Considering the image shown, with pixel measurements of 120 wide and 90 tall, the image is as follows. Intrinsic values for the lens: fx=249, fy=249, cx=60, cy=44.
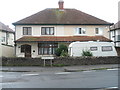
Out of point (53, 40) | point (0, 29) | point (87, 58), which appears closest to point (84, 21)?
point (53, 40)

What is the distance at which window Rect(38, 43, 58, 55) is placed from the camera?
37.2 m

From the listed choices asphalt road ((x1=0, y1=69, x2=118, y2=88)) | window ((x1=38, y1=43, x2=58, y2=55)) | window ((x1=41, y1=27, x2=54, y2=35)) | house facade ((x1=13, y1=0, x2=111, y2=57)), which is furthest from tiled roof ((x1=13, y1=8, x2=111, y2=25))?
asphalt road ((x1=0, y1=69, x2=118, y2=88))

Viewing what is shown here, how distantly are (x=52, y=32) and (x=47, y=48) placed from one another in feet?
9.02

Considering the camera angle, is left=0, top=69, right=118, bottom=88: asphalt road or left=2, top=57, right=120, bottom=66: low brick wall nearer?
left=0, top=69, right=118, bottom=88: asphalt road

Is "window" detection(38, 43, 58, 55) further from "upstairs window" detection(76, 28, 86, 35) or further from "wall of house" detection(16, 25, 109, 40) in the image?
"upstairs window" detection(76, 28, 86, 35)

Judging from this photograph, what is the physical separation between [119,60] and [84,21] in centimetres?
1319

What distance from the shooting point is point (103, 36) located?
128ft

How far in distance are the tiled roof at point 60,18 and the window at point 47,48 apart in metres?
3.27

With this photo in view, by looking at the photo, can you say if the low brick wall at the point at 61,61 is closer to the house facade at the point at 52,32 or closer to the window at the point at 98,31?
the house facade at the point at 52,32

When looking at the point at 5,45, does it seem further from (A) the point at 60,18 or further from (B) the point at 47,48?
(A) the point at 60,18

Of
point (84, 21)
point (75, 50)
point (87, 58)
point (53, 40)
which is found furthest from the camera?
point (84, 21)

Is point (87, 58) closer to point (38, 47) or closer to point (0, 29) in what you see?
point (38, 47)

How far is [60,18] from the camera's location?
39469 millimetres

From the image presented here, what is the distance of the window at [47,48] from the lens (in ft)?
122
